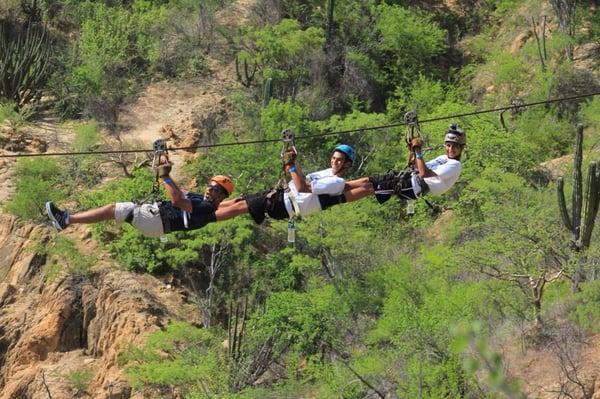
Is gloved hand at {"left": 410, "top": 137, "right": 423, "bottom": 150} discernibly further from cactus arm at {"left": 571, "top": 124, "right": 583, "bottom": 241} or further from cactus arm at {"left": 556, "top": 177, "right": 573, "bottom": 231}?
cactus arm at {"left": 556, "top": 177, "right": 573, "bottom": 231}

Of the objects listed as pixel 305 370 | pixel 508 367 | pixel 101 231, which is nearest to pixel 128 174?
pixel 101 231

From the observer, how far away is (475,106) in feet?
111

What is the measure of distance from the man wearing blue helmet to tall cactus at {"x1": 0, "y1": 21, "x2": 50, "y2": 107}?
21.4m

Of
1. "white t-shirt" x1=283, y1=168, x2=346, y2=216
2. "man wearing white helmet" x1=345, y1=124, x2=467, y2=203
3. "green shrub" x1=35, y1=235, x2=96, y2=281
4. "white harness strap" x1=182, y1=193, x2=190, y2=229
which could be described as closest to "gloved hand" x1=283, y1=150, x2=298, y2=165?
"white t-shirt" x1=283, y1=168, x2=346, y2=216

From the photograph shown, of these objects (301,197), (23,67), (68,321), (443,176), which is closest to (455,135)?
(443,176)

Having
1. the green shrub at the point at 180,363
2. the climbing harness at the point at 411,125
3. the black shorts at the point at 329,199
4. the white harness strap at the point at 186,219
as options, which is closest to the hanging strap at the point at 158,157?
the white harness strap at the point at 186,219

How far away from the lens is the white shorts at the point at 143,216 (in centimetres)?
947

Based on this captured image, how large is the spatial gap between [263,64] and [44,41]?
23.0 ft

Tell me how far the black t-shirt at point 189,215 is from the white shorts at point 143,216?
66mm

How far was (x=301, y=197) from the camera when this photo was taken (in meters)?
9.65

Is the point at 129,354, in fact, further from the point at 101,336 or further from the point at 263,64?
the point at 263,64

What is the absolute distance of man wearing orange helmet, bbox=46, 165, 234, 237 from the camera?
9305mm

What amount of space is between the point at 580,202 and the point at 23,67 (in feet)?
55.8

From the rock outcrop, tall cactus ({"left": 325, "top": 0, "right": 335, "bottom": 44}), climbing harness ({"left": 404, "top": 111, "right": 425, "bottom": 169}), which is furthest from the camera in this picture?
tall cactus ({"left": 325, "top": 0, "right": 335, "bottom": 44})
